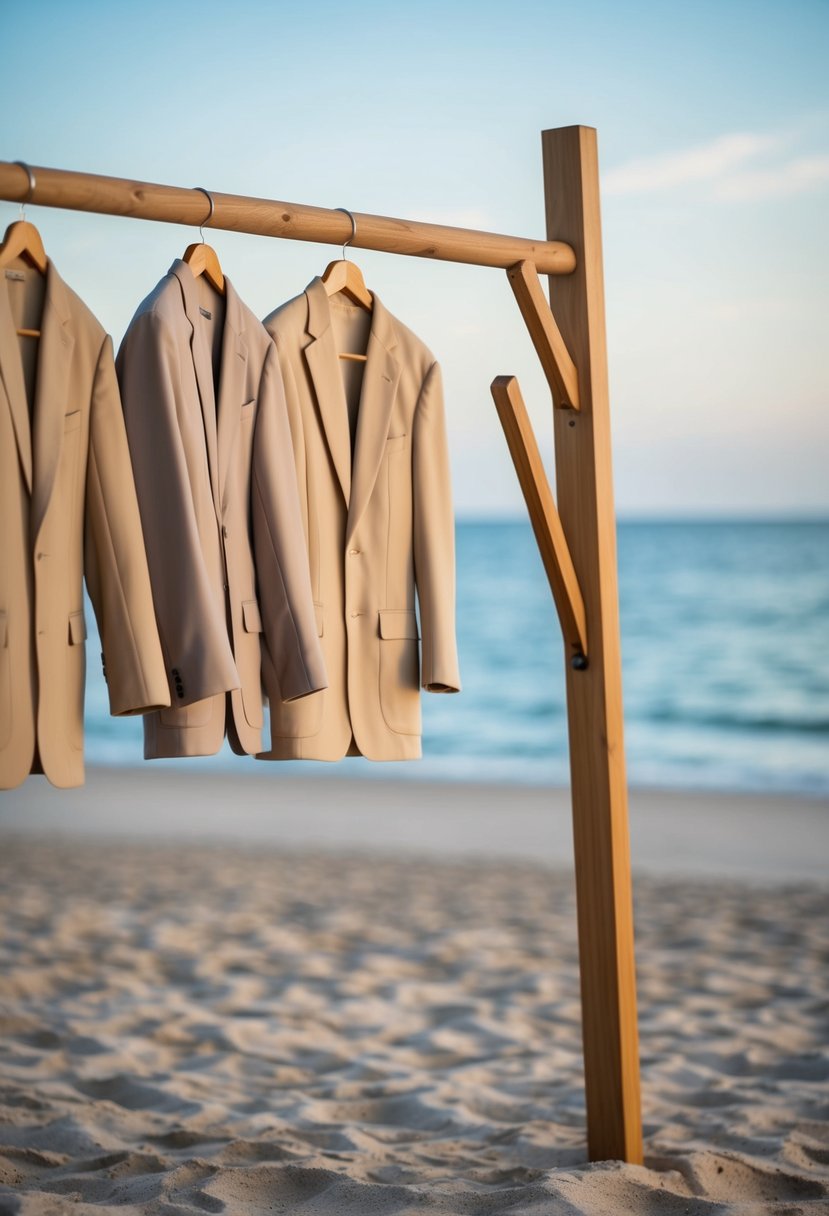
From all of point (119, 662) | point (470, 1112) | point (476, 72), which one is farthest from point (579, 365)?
point (476, 72)

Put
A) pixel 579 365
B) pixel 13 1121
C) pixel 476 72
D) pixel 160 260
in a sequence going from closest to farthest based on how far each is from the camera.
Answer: pixel 579 365 < pixel 13 1121 < pixel 160 260 < pixel 476 72

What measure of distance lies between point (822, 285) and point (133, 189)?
1362cm

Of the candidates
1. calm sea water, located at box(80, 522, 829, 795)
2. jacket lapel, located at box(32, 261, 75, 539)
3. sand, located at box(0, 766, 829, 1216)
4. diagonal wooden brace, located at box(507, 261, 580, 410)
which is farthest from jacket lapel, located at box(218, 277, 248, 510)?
calm sea water, located at box(80, 522, 829, 795)

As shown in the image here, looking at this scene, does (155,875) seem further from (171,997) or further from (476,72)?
(476,72)

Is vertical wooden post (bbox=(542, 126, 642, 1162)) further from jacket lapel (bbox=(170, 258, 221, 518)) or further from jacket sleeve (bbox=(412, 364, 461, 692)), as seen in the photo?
jacket lapel (bbox=(170, 258, 221, 518))

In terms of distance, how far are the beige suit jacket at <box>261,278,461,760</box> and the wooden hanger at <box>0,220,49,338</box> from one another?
1.66 feet

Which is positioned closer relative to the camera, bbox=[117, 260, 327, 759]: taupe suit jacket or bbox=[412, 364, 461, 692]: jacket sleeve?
bbox=[117, 260, 327, 759]: taupe suit jacket

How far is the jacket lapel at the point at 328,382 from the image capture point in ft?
8.80

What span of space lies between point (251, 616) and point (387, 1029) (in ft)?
6.89

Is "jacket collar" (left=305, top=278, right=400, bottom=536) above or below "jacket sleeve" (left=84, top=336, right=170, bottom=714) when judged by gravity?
above

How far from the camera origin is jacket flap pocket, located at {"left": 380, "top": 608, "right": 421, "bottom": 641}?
2.75m

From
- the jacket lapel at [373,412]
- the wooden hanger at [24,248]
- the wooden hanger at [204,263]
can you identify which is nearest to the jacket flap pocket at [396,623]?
the jacket lapel at [373,412]

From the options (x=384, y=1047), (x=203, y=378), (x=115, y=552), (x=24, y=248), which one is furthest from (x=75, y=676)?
(x=384, y=1047)

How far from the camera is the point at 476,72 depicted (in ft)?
31.8
